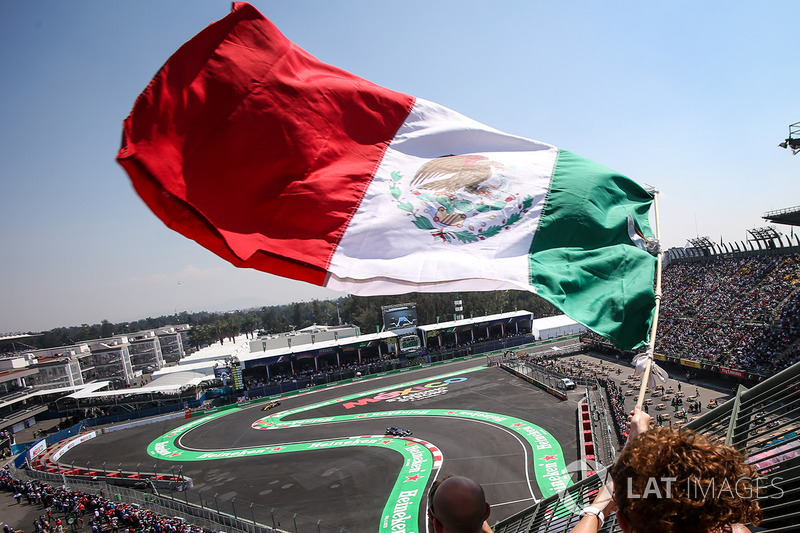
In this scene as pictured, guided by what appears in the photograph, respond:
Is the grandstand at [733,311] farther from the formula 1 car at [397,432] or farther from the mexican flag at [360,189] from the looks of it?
the formula 1 car at [397,432]

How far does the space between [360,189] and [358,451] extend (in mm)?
19549

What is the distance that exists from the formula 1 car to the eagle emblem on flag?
65.9ft

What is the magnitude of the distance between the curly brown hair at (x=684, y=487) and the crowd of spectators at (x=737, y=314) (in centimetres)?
2859

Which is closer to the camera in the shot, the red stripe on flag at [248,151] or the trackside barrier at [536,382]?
the red stripe on flag at [248,151]

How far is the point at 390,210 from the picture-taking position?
19.0ft

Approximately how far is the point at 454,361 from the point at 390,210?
41374 mm

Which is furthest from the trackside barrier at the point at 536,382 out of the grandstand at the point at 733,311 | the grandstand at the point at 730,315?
the grandstand at the point at 733,311

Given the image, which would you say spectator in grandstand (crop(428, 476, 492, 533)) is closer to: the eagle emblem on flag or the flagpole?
the flagpole

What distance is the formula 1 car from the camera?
2367 centimetres

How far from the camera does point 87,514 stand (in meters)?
18.9

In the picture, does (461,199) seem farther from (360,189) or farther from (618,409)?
(618,409)

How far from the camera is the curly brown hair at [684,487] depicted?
1.56 m

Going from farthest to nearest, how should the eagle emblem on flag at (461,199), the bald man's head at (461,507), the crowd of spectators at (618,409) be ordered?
the crowd of spectators at (618,409)
the eagle emblem on flag at (461,199)
the bald man's head at (461,507)

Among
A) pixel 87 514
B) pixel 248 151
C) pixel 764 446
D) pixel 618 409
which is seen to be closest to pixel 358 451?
pixel 87 514
